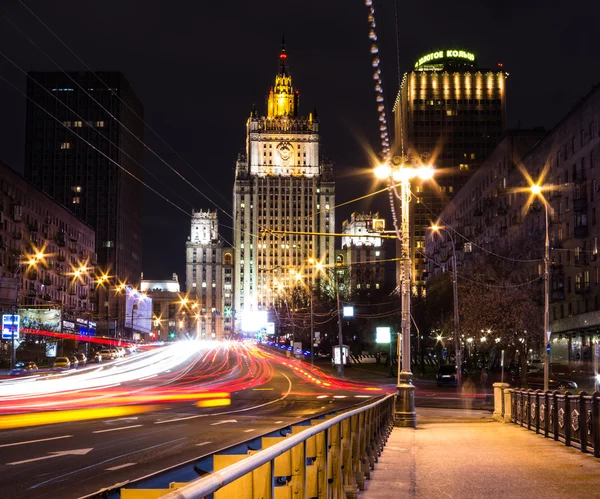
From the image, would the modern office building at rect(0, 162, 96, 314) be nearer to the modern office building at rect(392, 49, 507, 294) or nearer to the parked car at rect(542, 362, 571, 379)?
the parked car at rect(542, 362, 571, 379)

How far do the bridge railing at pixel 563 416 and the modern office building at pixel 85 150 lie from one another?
15287 cm

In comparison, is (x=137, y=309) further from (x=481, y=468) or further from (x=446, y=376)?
(x=481, y=468)

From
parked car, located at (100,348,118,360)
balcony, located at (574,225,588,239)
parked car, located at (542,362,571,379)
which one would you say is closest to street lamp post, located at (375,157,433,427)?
parked car, located at (542,362,571,379)

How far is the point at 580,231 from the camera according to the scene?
2596 inches

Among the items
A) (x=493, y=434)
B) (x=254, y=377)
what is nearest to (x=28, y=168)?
(x=254, y=377)

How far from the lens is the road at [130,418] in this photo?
1415cm

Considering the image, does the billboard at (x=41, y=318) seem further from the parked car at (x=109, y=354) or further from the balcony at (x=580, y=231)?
the balcony at (x=580, y=231)

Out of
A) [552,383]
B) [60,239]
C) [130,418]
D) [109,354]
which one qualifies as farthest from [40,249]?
[130,418]

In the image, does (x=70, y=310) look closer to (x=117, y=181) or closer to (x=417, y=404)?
(x=117, y=181)

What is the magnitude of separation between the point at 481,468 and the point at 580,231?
55.0m

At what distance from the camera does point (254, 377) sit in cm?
6931

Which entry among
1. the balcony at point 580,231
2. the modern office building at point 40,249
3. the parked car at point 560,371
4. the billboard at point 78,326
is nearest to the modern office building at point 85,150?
the modern office building at point 40,249

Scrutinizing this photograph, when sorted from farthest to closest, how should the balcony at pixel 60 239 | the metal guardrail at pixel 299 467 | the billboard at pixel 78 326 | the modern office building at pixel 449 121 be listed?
the modern office building at pixel 449 121 → the balcony at pixel 60 239 → the billboard at pixel 78 326 → the metal guardrail at pixel 299 467

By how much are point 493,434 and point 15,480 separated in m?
13.6
